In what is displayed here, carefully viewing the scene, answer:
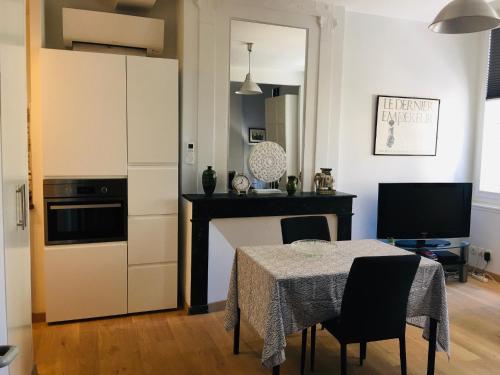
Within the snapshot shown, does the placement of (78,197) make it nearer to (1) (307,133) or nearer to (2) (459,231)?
(1) (307,133)

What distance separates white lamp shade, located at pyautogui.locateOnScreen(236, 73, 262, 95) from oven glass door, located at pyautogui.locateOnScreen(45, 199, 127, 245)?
4.78ft

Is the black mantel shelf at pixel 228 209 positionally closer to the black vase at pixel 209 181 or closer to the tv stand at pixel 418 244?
the black vase at pixel 209 181

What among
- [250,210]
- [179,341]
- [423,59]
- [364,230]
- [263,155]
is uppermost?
[423,59]

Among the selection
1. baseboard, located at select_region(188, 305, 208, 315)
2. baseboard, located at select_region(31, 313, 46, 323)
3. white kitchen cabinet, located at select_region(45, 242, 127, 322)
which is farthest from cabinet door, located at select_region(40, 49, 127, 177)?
baseboard, located at select_region(188, 305, 208, 315)

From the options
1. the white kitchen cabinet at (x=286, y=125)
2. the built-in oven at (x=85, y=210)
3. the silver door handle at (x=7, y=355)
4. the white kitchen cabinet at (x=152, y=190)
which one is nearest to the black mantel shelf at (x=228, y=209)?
the white kitchen cabinet at (x=152, y=190)

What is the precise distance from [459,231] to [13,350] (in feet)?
14.9

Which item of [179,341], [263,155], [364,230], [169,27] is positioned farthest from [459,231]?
[169,27]

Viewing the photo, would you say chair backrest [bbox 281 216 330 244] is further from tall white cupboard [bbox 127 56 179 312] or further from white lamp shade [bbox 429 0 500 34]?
white lamp shade [bbox 429 0 500 34]

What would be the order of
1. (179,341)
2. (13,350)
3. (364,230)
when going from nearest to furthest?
1. (13,350)
2. (179,341)
3. (364,230)

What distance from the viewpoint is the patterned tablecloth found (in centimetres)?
218

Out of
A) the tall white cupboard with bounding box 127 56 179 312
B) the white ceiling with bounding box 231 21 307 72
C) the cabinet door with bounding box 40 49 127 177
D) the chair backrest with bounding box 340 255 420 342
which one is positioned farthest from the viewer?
the white ceiling with bounding box 231 21 307 72

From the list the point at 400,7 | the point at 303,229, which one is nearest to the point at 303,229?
the point at 303,229

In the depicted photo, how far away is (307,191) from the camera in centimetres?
422

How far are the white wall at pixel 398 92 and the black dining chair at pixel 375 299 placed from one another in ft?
7.50
